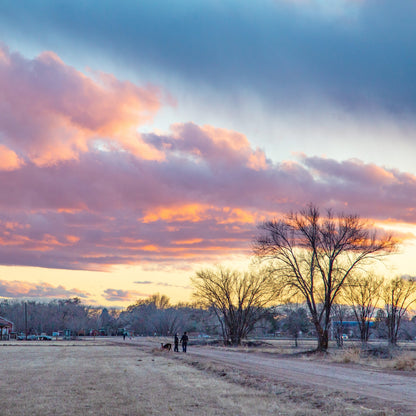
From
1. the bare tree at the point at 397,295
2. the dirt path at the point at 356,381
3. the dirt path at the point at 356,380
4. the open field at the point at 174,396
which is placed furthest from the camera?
the bare tree at the point at 397,295

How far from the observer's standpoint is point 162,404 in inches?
535

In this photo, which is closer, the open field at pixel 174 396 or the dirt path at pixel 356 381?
the open field at pixel 174 396

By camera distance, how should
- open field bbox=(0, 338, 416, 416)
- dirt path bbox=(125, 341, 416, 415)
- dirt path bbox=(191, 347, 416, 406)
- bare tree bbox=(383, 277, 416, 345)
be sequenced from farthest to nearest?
bare tree bbox=(383, 277, 416, 345) → dirt path bbox=(191, 347, 416, 406) → dirt path bbox=(125, 341, 416, 415) → open field bbox=(0, 338, 416, 416)

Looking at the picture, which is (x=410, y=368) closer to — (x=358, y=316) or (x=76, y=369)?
(x=76, y=369)

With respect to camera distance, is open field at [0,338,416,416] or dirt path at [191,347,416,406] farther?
dirt path at [191,347,416,406]

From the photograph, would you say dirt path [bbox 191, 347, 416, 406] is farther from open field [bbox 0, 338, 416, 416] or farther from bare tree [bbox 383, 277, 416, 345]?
bare tree [bbox 383, 277, 416, 345]

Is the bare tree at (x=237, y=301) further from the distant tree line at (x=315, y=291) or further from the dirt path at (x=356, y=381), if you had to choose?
the dirt path at (x=356, y=381)

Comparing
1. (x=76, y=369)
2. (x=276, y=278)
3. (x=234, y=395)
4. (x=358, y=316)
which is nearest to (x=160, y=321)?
(x=358, y=316)

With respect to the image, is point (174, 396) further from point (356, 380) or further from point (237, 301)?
point (237, 301)

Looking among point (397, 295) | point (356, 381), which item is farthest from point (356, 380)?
point (397, 295)

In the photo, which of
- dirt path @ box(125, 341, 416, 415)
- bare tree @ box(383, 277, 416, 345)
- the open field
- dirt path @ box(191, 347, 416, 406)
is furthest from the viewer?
bare tree @ box(383, 277, 416, 345)

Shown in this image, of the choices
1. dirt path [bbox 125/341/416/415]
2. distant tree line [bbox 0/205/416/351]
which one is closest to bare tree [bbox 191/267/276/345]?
distant tree line [bbox 0/205/416/351]

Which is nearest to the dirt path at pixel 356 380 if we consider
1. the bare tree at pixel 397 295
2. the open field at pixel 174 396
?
the open field at pixel 174 396

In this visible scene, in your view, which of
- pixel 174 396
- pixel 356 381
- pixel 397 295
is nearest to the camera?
pixel 174 396
